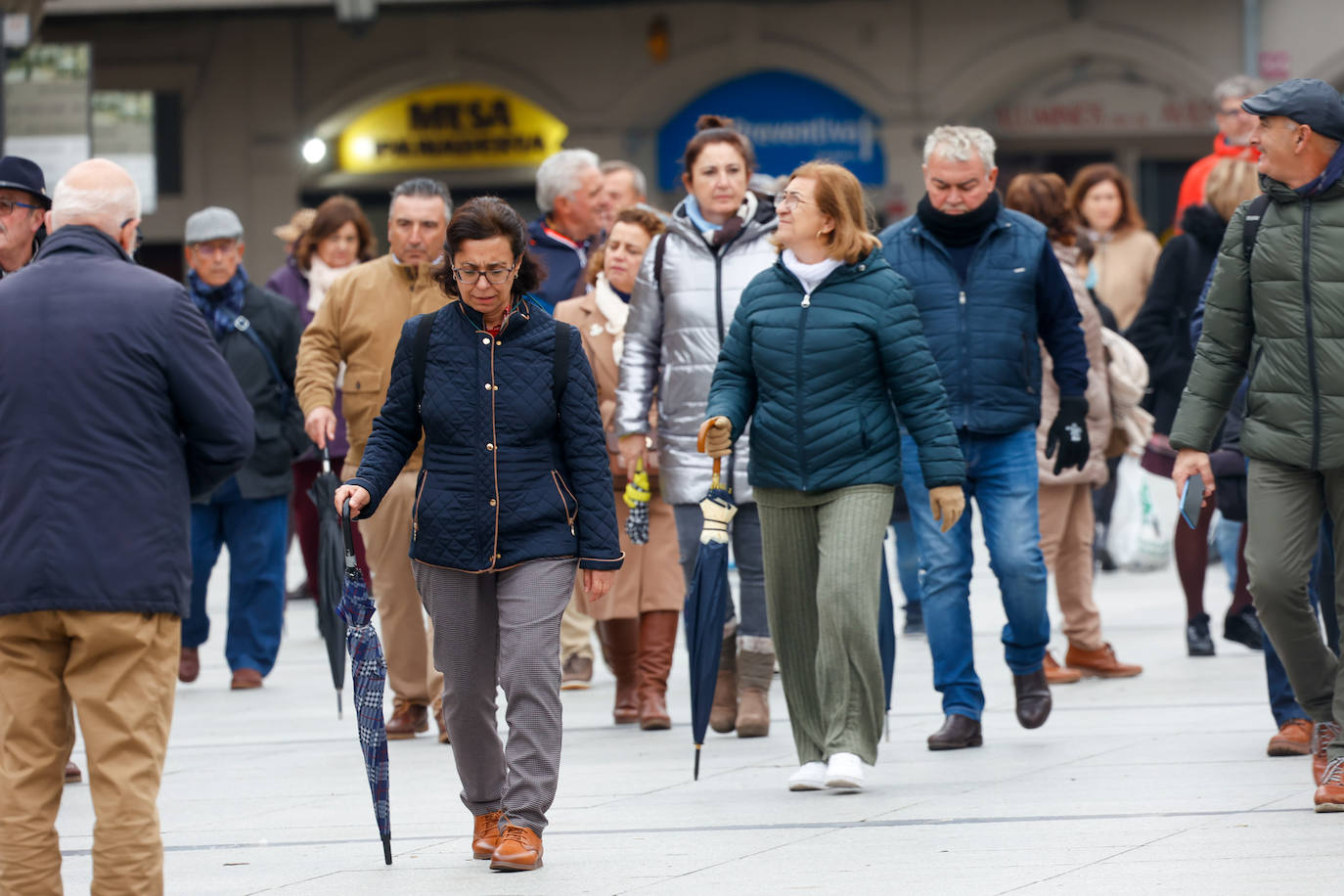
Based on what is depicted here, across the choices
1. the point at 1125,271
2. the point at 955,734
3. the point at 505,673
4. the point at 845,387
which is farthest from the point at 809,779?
the point at 1125,271

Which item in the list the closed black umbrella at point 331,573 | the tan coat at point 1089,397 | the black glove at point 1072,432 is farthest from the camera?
the tan coat at point 1089,397

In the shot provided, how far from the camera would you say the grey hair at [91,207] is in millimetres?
4984

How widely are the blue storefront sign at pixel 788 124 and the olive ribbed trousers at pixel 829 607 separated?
16.3 metres

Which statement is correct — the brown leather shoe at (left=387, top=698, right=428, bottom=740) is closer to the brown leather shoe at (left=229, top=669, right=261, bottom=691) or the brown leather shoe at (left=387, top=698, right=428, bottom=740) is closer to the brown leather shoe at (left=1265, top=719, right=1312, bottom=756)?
the brown leather shoe at (left=229, top=669, right=261, bottom=691)

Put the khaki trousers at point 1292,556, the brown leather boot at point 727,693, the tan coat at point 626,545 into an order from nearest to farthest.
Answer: the khaki trousers at point 1292,556
the brown leather boot at point 727,693
the tan coat at point 626,545

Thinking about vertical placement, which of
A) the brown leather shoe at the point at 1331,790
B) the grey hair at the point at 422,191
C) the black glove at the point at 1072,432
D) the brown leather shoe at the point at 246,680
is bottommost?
the brown leather shoe at the point at 246,680

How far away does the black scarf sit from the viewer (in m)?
7.68

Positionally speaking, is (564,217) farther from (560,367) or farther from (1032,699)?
(560,367)

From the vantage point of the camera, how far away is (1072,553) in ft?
31.6

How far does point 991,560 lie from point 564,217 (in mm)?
2630

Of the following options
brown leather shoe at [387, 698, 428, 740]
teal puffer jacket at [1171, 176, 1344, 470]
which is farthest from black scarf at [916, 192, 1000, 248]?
brown leather shoe at [387, 698, 428, 740]

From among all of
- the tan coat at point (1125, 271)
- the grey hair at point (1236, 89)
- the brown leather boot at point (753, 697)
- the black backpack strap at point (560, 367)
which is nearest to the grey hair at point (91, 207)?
the black backpack strap at point (560, 367)

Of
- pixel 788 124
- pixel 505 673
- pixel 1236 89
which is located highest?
pixel 788 124

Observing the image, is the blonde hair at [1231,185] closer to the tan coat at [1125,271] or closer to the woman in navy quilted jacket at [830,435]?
the woman in navy quilted jacket at [830,435]
